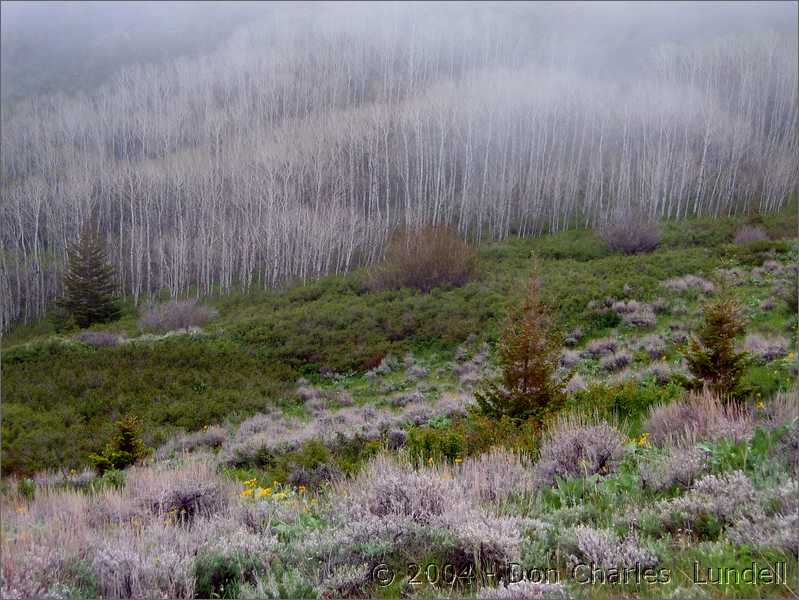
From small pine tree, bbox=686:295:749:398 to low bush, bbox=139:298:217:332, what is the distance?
2656cm

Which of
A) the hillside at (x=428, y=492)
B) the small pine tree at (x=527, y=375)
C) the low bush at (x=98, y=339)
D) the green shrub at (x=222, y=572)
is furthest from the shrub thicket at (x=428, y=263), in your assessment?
the green shrub at (x=222, y=572)

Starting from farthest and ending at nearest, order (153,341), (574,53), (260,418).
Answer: (574,53) < (153,341) < (260,418)

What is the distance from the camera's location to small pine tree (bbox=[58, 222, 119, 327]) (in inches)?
1356

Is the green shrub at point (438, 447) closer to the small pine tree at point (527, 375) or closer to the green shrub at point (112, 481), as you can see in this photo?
the small pine tree at point (527, 375)

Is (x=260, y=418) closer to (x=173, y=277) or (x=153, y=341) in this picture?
(x=153, y=341)

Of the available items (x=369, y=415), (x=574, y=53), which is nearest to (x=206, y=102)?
(x=574, y=53)

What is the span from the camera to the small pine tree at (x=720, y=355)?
21.6ft

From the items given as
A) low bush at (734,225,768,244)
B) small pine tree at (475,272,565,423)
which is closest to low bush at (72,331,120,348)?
small pine tree at (475,272,565,423)

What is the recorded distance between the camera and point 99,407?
15.2 metres

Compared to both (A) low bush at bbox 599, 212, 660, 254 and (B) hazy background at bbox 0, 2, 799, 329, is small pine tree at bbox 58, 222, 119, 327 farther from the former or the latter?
(A) low bush at bbox 599, 212, 660, 254

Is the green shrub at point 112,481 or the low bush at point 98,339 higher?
the green shrub at point 112,481

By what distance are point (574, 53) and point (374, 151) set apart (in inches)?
1322

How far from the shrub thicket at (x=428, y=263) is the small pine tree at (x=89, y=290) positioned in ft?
65.4

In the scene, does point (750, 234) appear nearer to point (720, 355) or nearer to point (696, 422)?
point (720, 355)
